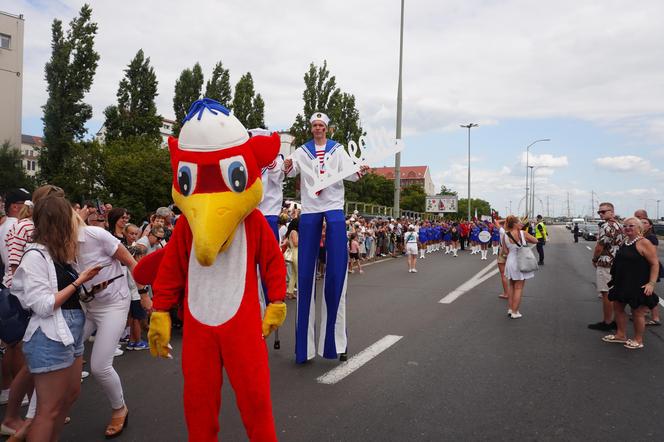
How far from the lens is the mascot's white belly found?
2596 mm

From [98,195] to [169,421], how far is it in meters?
26.5

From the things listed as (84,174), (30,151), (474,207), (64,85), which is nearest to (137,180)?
(84,174)

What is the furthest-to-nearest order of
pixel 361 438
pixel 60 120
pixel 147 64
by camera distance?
1. pixel 147 64
2. pixel 60 120
3. pixel 361 438

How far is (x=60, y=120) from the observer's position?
30.2 m

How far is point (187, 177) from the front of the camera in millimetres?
2682

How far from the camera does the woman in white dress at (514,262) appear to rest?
24.8 ft

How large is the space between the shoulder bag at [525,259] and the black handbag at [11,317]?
6.66 meters

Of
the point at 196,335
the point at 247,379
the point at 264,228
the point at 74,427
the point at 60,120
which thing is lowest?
the point at 74,427

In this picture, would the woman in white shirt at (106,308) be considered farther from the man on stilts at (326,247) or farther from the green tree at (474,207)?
the green tree at (474,207)

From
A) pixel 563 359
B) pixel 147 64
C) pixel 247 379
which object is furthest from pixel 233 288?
pixel 147 64

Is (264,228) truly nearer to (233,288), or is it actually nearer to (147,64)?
(233,288)

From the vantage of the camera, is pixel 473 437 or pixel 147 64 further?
pixel 147 64

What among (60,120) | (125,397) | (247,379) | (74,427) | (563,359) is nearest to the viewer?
(247,379)

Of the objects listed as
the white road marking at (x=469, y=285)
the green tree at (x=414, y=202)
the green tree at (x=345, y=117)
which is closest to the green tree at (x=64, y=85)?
the green tree at (x=345, y=117)
